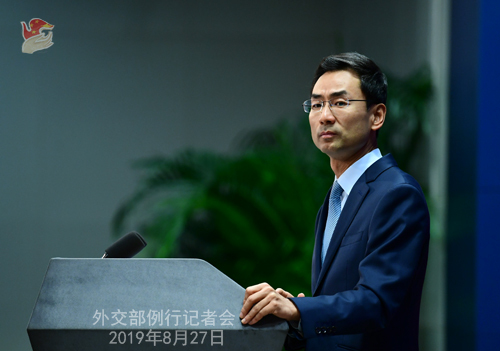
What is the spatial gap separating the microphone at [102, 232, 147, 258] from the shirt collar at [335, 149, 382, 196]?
531mm

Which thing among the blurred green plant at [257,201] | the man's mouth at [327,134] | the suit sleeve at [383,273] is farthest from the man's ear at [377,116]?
the blurred green plant at [257,201]

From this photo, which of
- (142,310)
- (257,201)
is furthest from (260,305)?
(257,201)

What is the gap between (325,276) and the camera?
1.30 m

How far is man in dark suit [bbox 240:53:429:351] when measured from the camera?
105 cm

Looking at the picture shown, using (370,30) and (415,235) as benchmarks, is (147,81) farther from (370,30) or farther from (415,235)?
(415,235)

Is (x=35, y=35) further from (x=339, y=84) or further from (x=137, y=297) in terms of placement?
(x=137, y=297)

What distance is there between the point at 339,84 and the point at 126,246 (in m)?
0.64

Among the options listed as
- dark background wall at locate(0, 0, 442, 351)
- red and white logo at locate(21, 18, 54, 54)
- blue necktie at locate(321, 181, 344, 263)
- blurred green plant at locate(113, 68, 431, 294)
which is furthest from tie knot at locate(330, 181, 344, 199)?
dark background wall at locate(0, 0, 442, 351)

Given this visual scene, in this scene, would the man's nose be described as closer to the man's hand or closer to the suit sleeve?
the suit sleeve

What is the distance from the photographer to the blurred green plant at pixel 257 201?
118 inches

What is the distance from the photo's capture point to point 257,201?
3.08 metres

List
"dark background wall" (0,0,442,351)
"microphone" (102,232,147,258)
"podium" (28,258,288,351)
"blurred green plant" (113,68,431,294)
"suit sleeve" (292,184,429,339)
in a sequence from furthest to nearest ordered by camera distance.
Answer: "dark background wall" (0,0,442,351)
"blurred green plant" (113,68,431,294)
"microphone" (102,232,147,258)
"suit sleeve" (292,184,429,339)
"podium" (28,258,288,351)

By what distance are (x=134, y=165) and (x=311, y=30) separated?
62.2 inches

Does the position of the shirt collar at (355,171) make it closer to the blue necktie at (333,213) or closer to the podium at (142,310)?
the blue necktie at (333,213)
